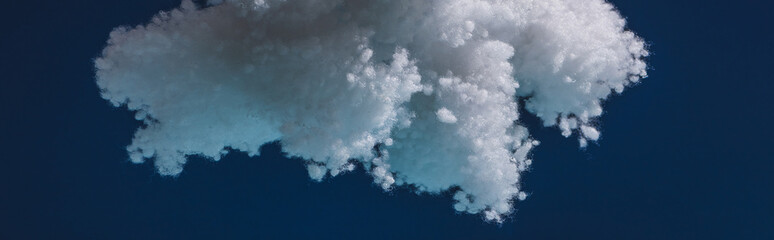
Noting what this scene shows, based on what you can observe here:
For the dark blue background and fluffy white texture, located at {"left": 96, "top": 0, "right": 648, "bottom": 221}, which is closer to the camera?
fluffy white texture, located at {"left": 96, "top": 0, "right": 648, "bottom": 221}

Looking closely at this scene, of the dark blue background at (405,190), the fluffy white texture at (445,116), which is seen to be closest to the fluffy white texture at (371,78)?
the fluffy white texture at (445,116)

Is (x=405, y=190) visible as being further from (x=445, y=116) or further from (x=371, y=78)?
(x=371, y=78)

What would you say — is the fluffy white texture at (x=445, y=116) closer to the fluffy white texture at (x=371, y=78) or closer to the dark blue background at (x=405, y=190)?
the fluffy white texture at (x=371, y=78)

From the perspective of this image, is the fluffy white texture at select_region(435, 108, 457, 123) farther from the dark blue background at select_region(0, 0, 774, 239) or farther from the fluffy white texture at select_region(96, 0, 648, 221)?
the dark blue background at select_region(0, 0, 774, 239)

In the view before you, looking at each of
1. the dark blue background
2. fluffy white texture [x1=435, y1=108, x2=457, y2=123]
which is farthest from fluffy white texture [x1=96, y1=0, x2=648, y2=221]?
the dark blue background

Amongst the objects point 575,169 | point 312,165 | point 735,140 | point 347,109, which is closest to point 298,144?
point 312,165
